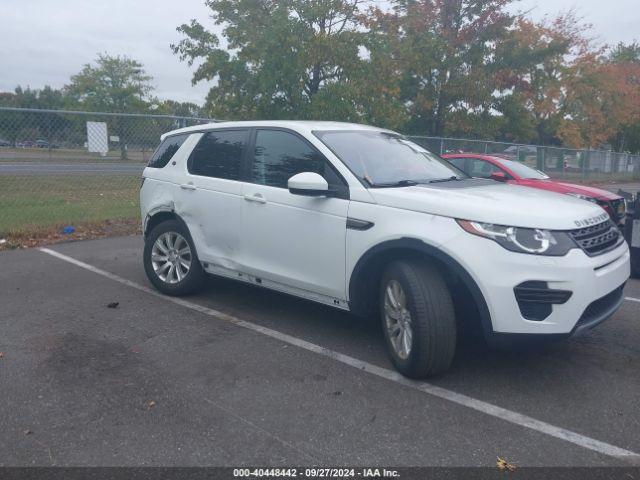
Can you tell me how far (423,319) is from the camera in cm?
386

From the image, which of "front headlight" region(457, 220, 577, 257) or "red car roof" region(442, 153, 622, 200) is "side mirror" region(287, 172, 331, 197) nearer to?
"front headlight" region(457, 220, 577, 257)

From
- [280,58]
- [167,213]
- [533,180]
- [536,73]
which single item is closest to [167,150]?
[167,213]

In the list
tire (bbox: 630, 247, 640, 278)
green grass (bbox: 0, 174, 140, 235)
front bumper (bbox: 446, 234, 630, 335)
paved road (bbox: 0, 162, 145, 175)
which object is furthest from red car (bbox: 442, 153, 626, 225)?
green grass (bbox: 0, 174, 140, 235)

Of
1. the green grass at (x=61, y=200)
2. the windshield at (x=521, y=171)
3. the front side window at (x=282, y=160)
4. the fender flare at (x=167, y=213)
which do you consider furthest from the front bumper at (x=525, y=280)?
the green grass at (x=61, y=200)

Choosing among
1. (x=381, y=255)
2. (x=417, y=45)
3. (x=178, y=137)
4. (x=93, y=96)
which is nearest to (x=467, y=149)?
(x=417, y=45)

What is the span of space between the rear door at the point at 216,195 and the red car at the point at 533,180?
4.11 metres

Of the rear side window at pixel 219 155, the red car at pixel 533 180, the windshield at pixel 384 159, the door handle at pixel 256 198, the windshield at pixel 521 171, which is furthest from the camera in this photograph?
the windshield at pixel 521 171

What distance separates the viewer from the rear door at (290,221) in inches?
181

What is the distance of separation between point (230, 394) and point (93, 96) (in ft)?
138

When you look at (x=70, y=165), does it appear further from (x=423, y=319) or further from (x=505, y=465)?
(x=505, y=465)

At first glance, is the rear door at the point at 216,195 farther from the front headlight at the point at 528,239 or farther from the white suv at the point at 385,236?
the front headlight at the point at 528,239

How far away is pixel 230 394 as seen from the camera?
3.91 metres

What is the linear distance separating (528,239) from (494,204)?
0.34 m

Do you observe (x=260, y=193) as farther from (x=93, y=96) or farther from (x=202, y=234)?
(x=93, y=96)
